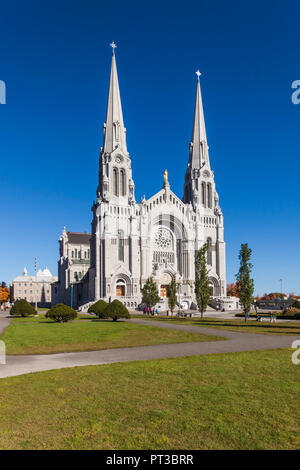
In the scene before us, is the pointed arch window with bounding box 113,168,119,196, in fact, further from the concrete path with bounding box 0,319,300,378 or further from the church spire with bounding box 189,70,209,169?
the concrete path with bounding box 0,319,300,378

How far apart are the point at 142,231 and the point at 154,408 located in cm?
6478

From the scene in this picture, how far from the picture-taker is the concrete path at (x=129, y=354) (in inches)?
567

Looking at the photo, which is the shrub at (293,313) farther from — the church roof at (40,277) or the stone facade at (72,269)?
the church roof at (40,277)

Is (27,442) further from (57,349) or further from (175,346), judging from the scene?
(175,346)

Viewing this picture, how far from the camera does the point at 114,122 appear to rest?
7756 cm

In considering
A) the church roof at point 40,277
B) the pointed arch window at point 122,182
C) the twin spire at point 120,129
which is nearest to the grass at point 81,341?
the pointed arch window at point 122,182

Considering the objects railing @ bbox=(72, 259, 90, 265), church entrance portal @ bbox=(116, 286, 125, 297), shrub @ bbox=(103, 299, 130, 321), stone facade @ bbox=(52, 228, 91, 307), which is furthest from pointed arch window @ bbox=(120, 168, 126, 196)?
shrub @ bbox=(103, 299, 130, 321)

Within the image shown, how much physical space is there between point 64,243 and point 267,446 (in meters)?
92.5

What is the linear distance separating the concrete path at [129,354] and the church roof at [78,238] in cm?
7983

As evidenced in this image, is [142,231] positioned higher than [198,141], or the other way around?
[198,141]

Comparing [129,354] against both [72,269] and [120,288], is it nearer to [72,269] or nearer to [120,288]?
[120,288]

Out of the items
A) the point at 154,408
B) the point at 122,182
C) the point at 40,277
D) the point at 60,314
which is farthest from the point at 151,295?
the point at 40,277

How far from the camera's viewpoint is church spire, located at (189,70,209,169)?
84.5 metres

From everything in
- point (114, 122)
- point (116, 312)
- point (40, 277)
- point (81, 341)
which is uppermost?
point (114, 122)
